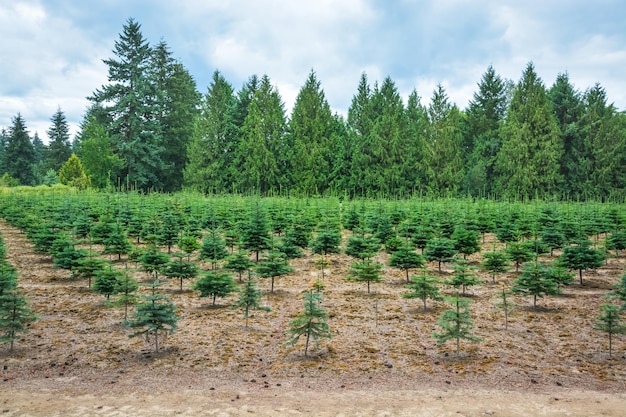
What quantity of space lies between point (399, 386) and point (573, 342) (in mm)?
3594

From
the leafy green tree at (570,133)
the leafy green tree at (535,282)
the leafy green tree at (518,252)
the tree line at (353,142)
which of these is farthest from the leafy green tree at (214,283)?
the leafy green tree at (570,133)

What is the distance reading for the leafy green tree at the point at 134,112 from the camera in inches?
1603

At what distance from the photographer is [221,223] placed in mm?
17281

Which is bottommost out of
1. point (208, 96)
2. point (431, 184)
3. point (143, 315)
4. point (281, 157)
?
point (143, 315)

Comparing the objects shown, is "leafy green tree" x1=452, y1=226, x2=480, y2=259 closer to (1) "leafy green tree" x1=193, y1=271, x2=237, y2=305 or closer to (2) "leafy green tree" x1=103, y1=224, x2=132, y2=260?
(1) "leafy green tree" x1=193, y1=271, x2=237, y2=305

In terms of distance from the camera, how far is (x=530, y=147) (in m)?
35.7

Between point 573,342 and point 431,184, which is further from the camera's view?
point 431,184

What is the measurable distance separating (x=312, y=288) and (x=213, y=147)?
99.7 feet

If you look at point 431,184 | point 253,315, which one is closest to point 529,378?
point 253,315

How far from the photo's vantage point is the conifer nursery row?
7938 millimetres

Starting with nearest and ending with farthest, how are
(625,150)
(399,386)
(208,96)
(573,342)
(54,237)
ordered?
(399,386) < (573,342) < (54,237) < (625,150) < (208,96)

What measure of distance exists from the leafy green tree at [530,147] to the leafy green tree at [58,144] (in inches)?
2213

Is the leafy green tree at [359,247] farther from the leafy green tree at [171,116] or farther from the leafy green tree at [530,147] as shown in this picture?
the leafy green tree at [171,116]

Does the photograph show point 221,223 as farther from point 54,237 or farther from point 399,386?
point 399,386
